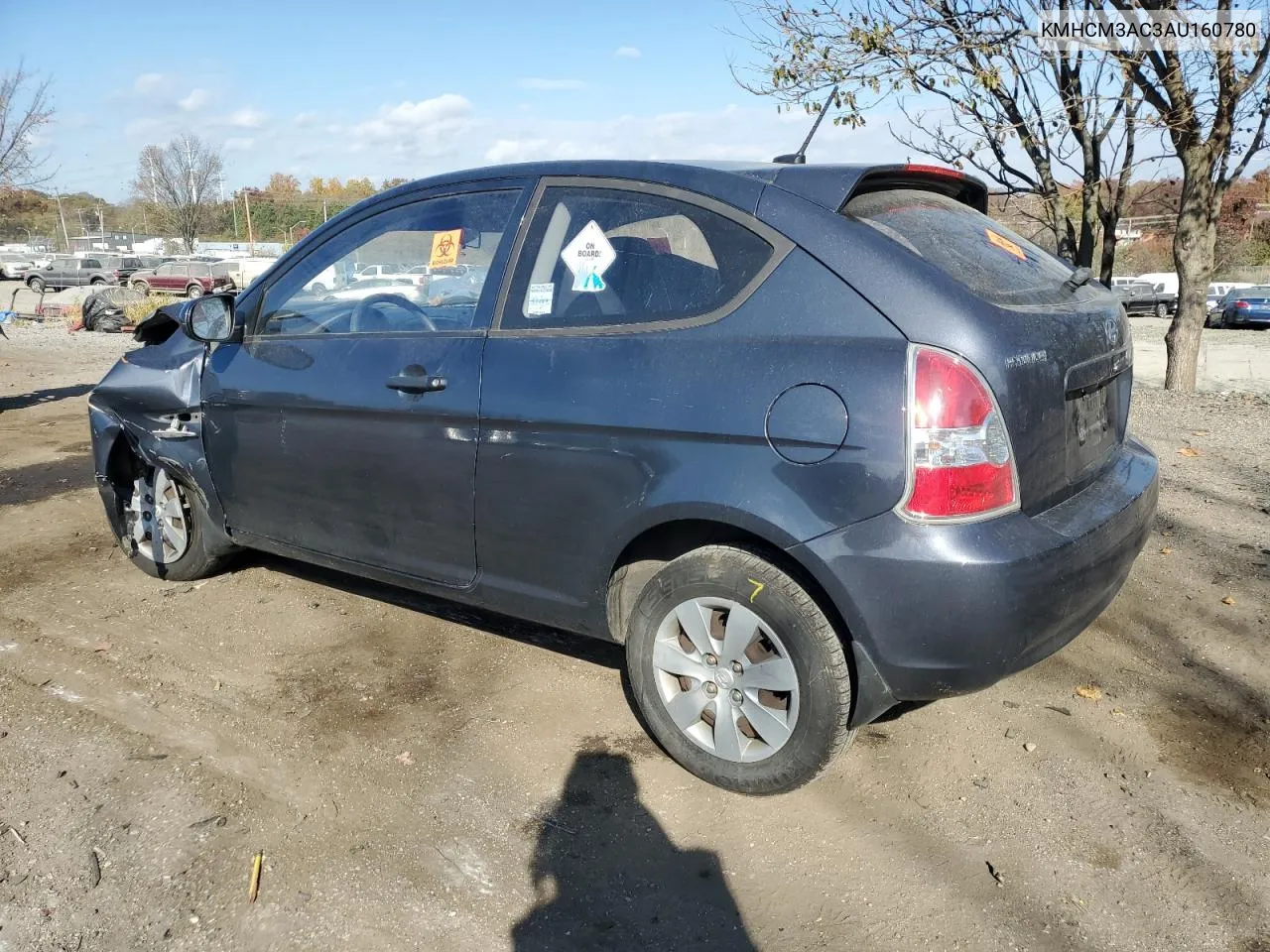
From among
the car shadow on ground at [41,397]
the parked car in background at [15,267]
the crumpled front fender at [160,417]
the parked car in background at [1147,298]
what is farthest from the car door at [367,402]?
the parked car in background at [15,267]

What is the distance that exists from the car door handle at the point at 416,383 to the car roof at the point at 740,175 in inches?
31.1

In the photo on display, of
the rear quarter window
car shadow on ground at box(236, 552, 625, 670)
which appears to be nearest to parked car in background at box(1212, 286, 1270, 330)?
car shadow on ground at box(236, 552, 625, 670)

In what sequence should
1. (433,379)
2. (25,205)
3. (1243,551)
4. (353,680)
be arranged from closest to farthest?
(433,379) → (353,680) → (1243,551) → (25,205)

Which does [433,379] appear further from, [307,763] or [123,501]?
[123,501]

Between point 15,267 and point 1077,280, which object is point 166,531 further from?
point 15,267

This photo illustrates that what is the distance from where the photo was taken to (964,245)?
2.83 meters

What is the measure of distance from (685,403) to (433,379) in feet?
3.19

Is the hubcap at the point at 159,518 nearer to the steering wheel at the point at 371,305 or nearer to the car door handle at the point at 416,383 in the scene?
the steering wheel at the point at 371,305

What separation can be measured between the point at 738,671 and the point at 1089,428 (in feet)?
4.26

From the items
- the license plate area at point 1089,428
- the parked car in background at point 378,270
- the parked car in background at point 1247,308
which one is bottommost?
the parked car in background at point 1247,308

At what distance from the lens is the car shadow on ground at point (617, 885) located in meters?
2.25

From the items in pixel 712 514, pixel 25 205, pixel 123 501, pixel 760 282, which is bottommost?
pixel 123 501

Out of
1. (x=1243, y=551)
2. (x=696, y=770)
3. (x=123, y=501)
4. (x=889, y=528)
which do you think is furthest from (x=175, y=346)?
(x=1243, y=551)

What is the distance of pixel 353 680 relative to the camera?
3.55 m
